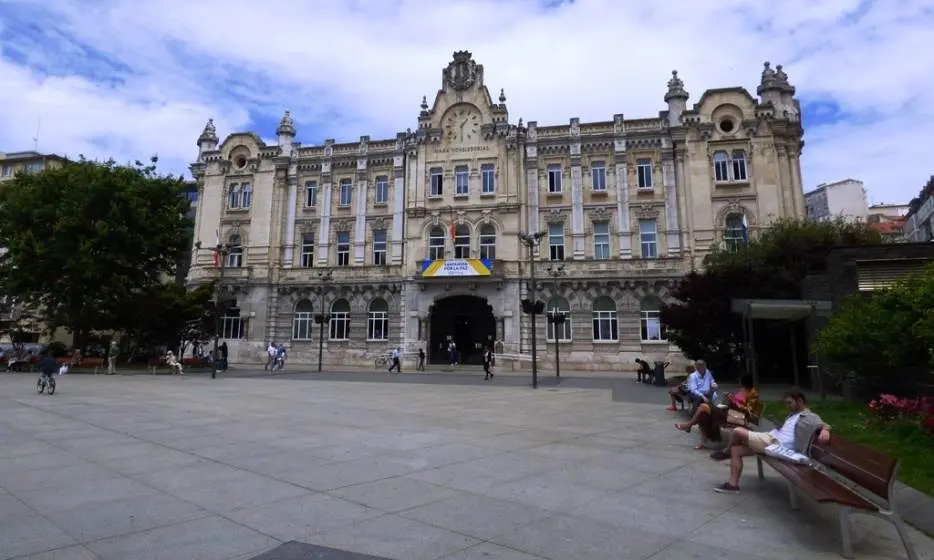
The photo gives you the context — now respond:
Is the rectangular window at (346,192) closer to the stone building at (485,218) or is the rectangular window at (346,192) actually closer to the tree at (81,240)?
the stone building at (485,218)

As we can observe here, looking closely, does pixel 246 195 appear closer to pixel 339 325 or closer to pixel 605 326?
pixel 339 325

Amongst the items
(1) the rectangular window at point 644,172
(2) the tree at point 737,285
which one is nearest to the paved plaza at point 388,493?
(2) the tree at point 737,285

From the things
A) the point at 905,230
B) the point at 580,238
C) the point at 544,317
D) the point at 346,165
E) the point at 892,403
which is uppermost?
the point at 346,165

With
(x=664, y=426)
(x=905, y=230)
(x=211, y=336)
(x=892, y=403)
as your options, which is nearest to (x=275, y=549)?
(x=664, y=426)

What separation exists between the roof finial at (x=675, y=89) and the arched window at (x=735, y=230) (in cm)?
896

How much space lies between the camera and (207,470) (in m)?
7.21

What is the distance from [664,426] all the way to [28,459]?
36.1ft

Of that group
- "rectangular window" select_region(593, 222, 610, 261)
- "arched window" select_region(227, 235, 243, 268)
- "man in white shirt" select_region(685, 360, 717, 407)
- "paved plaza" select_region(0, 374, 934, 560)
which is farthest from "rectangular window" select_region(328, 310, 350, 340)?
"man in white shirt" select_region(685, 360, 717, 407)

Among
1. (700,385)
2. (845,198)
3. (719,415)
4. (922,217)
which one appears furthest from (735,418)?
(845,198)

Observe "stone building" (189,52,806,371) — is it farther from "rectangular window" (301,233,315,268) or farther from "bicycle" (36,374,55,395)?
"bicycle" (36,374,55,395)

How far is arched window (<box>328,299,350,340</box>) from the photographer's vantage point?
132 feet

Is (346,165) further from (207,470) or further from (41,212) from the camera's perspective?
(207,470)

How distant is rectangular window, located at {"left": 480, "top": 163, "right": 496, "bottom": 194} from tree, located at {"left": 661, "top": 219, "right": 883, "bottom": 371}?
16.7 meters

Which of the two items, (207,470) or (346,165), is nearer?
(207,470)
